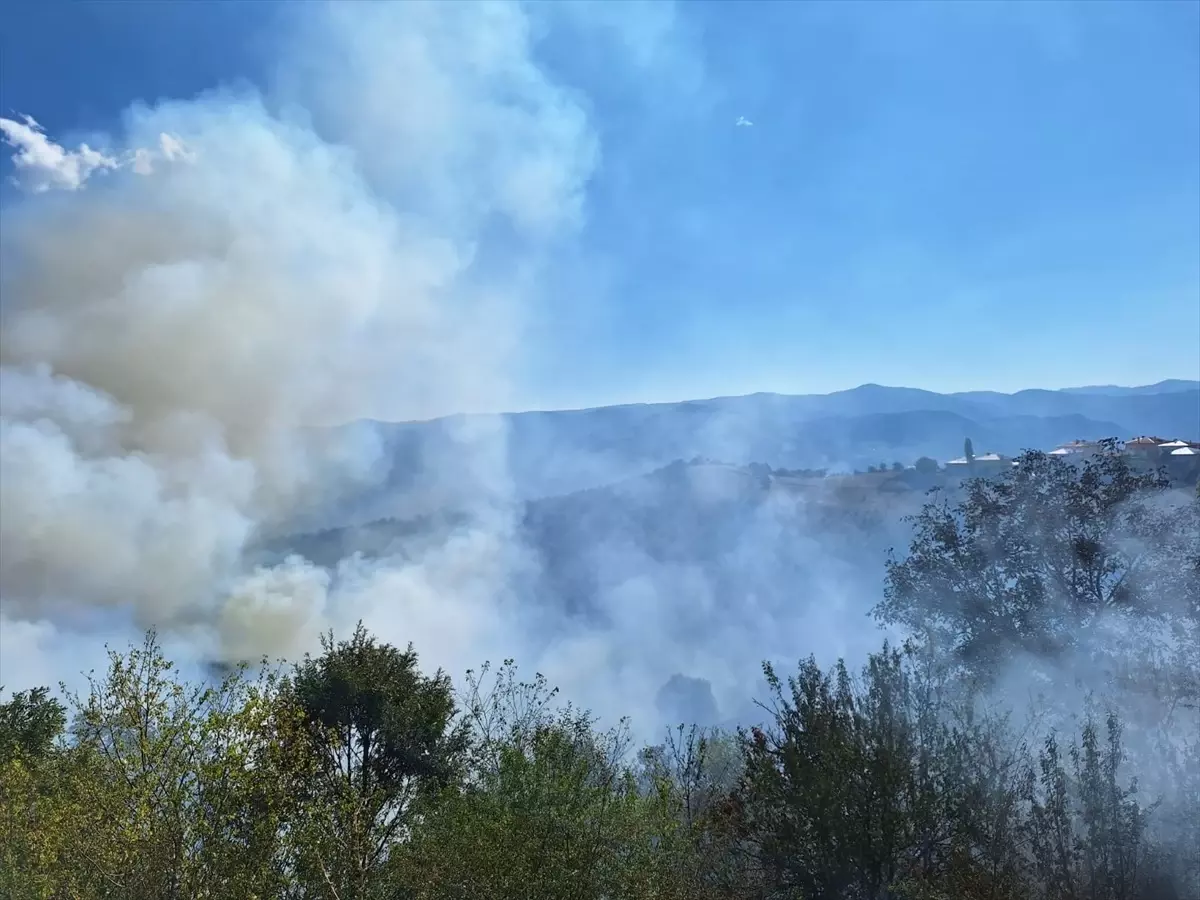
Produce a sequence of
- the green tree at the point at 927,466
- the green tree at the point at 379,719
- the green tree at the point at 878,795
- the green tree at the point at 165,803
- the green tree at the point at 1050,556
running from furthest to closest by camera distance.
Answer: the green tree at the point at 927,466, the green tree at the point at 379,719, the green tree at the point at 1050,556, the green tree at the point at 878,795, the green tree at the point at 165,803

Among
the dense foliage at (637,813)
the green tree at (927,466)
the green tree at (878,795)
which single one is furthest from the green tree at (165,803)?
the green tree at (927,466)

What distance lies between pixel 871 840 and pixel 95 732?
10130 mm

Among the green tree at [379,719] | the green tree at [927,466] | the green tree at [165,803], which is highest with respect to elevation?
the green tree at [927,466]

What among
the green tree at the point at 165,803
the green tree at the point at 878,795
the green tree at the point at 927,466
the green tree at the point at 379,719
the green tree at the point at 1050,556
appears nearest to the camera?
the green tree at the point at 165,803

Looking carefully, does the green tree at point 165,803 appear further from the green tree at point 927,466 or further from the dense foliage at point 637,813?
the green tree at point 927,466

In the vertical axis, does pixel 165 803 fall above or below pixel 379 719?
above

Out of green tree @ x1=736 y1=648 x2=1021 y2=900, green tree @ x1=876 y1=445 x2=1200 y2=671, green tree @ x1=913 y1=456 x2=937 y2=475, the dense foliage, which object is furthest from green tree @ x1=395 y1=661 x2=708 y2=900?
green tree @ x1=913 y1=456 x2=937 y2=475

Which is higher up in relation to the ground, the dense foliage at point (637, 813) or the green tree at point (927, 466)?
the green tree at point (927, 466)

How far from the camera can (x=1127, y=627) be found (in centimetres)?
1856

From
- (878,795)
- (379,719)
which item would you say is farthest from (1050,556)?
(379,719)

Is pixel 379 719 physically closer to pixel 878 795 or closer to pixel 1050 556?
pixel 878 795

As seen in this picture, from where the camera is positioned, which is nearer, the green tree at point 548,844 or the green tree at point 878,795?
the green tree at point 548,844

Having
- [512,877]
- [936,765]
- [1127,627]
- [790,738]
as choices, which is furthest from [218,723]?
[1127,627]

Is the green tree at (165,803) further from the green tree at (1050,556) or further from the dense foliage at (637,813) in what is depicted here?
the green tree at (1050,556)
